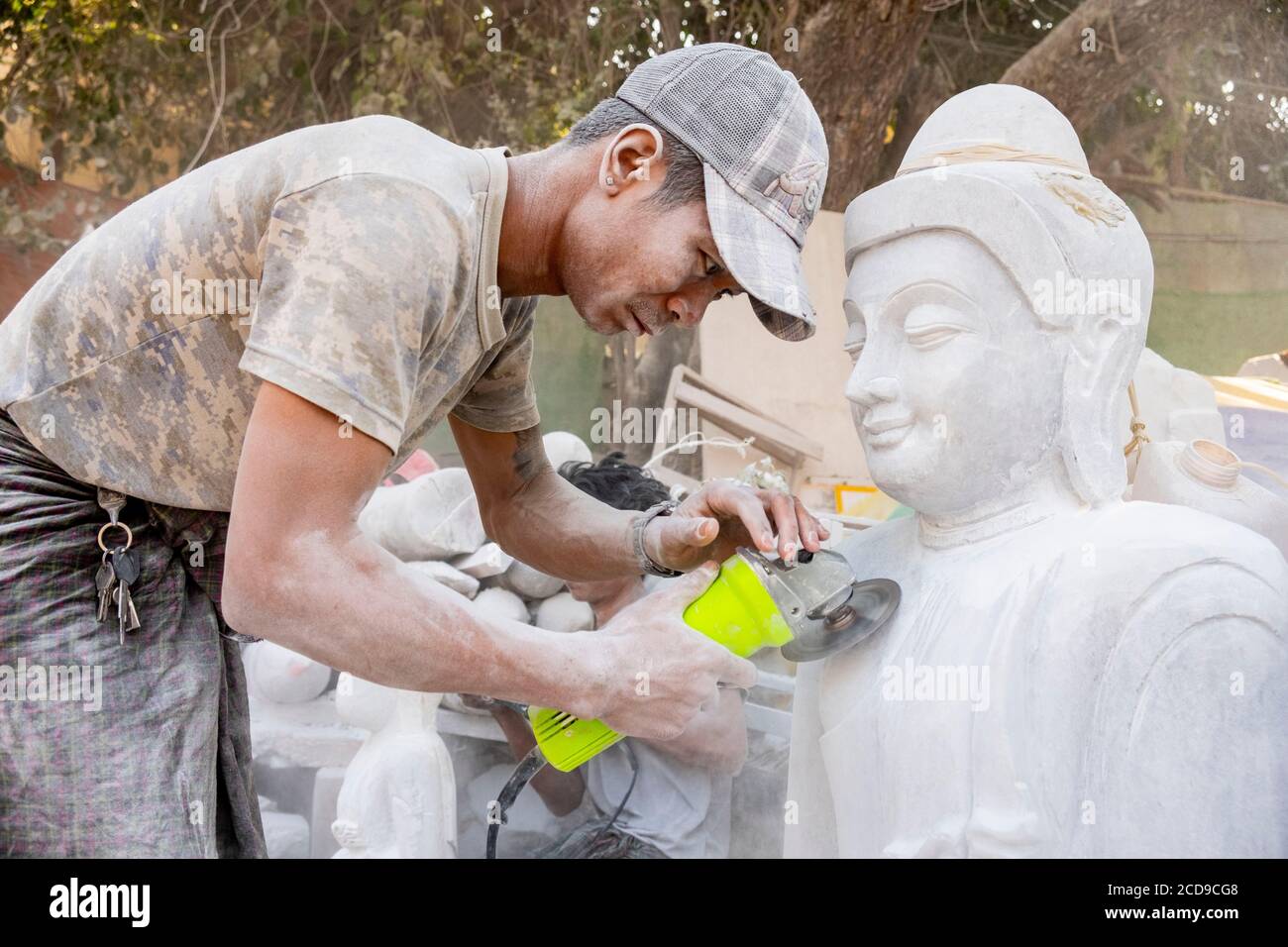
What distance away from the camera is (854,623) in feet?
7.00

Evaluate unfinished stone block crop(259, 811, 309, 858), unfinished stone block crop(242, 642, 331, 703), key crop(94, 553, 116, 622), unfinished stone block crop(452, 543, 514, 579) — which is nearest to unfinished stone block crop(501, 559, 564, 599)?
unfinished stone block crop(452, 543, 514, 579)

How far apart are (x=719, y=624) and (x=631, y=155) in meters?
0.73

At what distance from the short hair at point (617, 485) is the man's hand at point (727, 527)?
1293mm

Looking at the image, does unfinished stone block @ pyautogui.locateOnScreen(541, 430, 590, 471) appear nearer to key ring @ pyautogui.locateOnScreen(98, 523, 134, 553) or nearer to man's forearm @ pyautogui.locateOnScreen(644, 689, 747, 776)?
man's forearm @ pyautogui.locateOnScreen(644, 689, 747, 776)

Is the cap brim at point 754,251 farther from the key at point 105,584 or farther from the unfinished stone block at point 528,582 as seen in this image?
the unfinished stone block at point 528,582

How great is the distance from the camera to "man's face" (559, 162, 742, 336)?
1628 millimetres

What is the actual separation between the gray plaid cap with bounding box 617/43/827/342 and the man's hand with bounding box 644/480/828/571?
1.11ft

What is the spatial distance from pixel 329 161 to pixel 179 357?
38 centimetres

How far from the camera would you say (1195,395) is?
3264mm

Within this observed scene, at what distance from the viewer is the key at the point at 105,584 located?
174cm

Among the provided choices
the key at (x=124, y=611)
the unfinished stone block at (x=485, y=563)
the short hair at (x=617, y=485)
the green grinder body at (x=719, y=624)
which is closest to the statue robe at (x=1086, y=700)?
the green grinder body at (x=719, y=624)

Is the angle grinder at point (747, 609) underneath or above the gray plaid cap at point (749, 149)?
underneath

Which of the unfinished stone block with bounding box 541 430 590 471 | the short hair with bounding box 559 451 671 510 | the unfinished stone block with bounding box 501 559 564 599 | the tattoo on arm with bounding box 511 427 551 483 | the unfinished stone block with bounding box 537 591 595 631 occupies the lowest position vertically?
the unfinished stone block with bounding box 537 591 595 631

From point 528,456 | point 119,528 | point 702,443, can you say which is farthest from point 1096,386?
point 702,443
